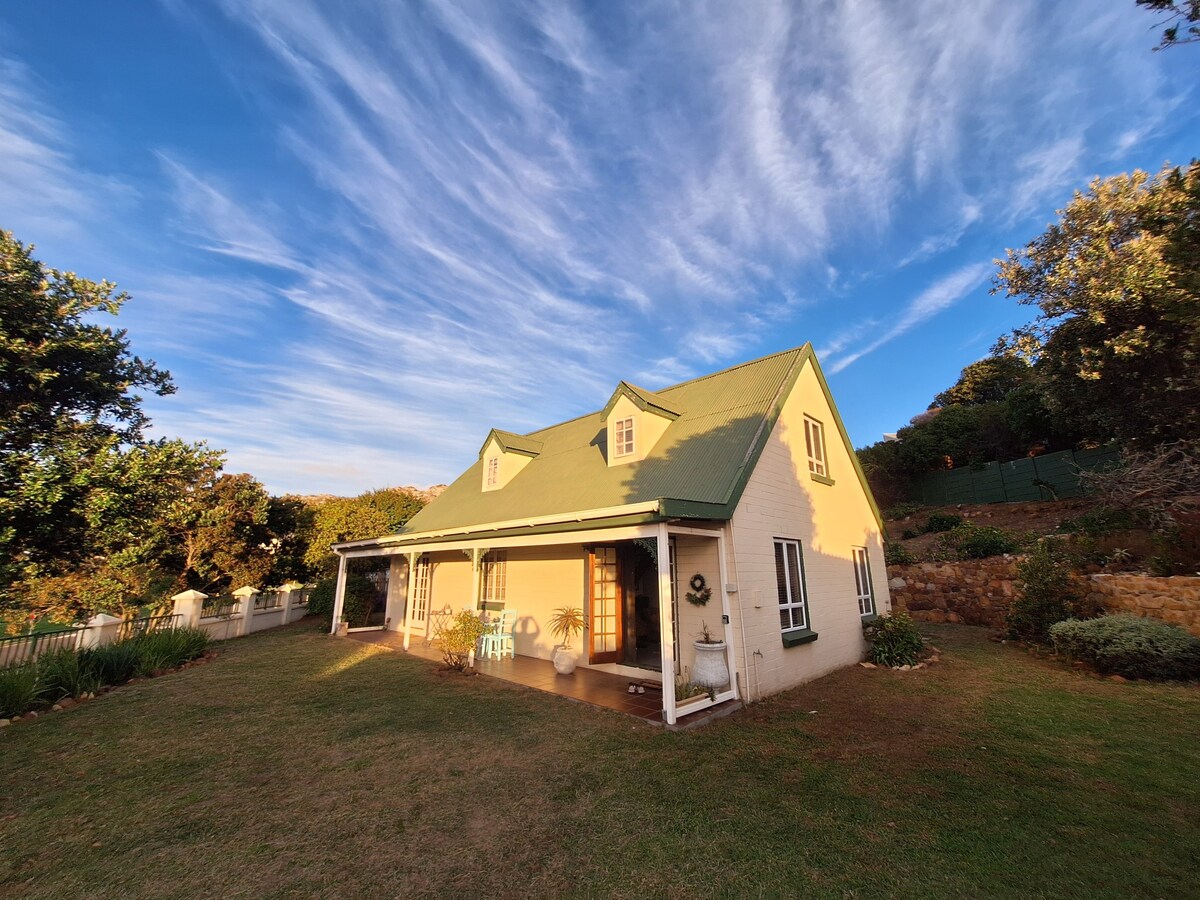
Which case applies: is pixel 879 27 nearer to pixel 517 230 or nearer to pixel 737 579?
pixel 517 230

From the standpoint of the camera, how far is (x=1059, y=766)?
16.1 ft

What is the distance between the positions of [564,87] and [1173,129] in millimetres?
9931

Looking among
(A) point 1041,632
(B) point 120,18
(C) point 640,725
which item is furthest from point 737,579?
(B) point 120,18

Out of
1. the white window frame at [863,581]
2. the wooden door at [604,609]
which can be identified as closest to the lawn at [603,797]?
the wooden door at [604,609]

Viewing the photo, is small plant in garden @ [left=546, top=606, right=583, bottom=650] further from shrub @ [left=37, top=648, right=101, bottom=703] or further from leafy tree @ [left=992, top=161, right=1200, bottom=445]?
leafy tree @ [left=992, top=161, right=1200, bottom=445]

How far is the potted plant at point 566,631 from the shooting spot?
9.09 metres

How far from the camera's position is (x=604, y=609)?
369 inches

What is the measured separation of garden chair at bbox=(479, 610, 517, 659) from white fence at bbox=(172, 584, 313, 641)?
7.71m

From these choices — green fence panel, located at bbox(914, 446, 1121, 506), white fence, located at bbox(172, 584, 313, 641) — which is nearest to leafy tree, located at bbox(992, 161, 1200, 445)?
green fence panel, located at bbox(914, 446, 1121, 506)

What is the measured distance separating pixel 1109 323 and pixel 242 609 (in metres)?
25.5

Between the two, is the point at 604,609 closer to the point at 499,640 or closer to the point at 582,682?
the point at 582,682

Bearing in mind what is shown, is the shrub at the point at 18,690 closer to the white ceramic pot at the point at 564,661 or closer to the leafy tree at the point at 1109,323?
the white ceramic pot at the point at 564,661

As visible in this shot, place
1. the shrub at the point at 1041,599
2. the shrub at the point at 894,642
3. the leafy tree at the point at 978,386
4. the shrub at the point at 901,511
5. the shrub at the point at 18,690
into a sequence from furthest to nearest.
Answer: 1. the leafy tree at the point at 978,386
2. the shrub at the point at 901,511
3. the shrub at the point at 1041,599
4. the shrub at the point at 894,642
5. the shrub at the point at 18,690

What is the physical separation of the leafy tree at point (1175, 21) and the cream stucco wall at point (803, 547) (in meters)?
5.95
